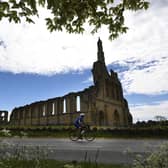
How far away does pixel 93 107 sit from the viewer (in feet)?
150

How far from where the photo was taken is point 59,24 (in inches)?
131

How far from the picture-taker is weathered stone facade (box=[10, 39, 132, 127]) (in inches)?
1836

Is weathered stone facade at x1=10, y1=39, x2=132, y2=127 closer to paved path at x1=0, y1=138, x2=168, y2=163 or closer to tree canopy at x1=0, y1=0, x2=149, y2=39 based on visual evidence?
paved path at x1=0, y1=138, x2=168, y2=163

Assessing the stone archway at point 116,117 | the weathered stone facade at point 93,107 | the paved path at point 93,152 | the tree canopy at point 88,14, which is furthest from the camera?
the stone archway at point 116,117

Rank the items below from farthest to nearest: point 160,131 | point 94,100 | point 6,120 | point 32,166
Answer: point 6,120 → point 94,100 → point 160,131 → point 32,166

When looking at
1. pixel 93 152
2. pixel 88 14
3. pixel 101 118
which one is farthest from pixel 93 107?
pixel 88 14

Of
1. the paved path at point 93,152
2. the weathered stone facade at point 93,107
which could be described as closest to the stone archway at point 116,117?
the weathered stone facade at point 93,107

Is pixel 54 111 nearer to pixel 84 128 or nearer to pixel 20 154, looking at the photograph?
pixel 84 128

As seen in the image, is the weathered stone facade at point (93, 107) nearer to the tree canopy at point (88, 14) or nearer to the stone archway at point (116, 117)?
the stone archway at point (116, 117)

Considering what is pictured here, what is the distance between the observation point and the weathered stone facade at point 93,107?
153ft

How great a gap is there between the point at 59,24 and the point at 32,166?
3039mm

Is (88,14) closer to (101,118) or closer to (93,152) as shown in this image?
(93,152)

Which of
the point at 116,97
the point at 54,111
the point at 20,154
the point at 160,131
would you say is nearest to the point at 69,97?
the point at 54,111

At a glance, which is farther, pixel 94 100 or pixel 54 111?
pixel 54 111
